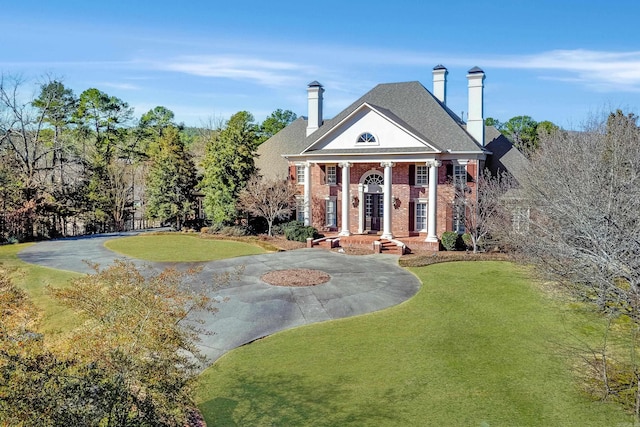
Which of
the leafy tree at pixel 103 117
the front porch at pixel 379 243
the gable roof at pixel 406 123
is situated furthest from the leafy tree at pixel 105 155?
the front porch at pixel 379 243

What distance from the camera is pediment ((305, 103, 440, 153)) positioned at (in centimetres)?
2817

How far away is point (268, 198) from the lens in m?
31.3

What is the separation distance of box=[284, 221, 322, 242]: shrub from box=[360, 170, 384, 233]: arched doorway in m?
3.65

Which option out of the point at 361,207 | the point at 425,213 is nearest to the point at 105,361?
the point at 425,213

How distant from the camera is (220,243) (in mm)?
29906

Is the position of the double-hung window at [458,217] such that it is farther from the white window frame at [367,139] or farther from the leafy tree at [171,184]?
the leafy tree at [171,184]

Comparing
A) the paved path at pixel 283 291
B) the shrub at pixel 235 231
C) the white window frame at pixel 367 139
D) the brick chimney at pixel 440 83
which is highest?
the brick chimney at pixel 440 83

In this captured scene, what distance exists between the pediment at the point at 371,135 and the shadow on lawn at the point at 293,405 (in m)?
20.0

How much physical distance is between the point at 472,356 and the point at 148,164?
1387 inches

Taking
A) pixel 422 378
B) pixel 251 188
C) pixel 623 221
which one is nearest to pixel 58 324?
pixel 422 378

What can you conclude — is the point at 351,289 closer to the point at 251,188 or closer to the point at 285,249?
the point at 285,249

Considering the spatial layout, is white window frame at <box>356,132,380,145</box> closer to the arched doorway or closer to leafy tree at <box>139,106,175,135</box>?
the arched doorway

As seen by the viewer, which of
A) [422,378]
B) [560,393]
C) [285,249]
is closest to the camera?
[560,393]

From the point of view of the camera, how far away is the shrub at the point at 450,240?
2681 cm
